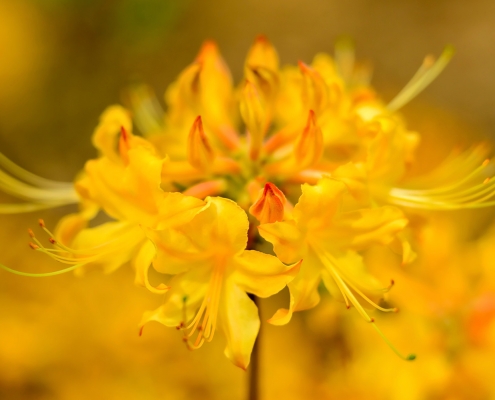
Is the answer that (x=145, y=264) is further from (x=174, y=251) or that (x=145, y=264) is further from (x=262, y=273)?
(x=262, y=273)

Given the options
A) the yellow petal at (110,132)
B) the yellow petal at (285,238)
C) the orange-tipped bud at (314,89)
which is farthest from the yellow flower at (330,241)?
the yellow petal at (110,132)

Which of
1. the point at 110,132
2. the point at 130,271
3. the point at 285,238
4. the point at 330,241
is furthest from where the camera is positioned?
the point at 130,271

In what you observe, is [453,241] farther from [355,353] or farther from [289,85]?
[289,85]

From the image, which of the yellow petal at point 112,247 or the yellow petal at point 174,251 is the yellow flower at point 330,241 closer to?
the yellow petal at point 174,251

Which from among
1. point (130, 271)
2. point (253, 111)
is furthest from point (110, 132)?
point (130, 271)

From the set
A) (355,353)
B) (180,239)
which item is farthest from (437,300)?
(180,239)

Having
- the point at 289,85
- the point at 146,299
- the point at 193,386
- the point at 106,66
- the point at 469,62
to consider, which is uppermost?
the point at 469,62

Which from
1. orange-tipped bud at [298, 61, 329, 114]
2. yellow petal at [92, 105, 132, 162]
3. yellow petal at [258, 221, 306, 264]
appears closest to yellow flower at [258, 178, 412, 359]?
yellow petal at [258, 221, 306, 264]
